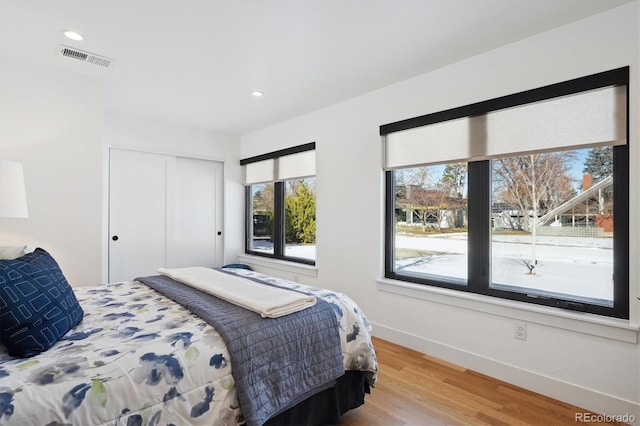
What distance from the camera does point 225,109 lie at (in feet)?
12.2

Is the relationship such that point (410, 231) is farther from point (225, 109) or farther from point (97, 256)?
point (97, 256)

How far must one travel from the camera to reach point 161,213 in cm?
422

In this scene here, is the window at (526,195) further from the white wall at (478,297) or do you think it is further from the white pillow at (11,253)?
the white pillow at (11,253)

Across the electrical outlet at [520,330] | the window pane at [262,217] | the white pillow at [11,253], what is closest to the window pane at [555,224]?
the electrical outlet at [520,330]

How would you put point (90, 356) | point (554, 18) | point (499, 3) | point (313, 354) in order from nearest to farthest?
point (90, 356) → point (313, 354) → point (499, 3) → point (554, 18)

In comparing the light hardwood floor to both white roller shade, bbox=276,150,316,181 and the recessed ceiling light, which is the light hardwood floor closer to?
white roller shade, bbox=276,150,316,181

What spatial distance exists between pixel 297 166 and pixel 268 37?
196cm

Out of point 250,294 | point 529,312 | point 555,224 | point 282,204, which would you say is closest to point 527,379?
point 529,312

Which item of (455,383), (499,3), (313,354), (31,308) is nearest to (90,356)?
(31,308)

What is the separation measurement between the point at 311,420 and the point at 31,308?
4.48 feet

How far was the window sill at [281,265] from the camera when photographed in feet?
12.6

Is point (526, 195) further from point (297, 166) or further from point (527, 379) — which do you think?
point (297, 166)

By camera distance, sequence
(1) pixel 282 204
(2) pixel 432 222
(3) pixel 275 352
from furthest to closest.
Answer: (1) pixel 282 204 → (2) pixel 432 222 → (3) pixel 275 352

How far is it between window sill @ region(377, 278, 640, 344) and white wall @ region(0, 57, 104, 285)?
9.18 ft
